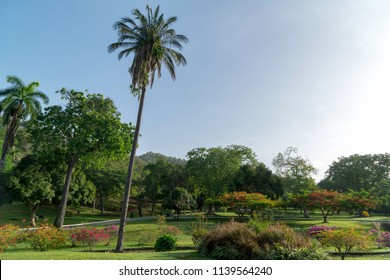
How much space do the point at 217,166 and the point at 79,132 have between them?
28285mm

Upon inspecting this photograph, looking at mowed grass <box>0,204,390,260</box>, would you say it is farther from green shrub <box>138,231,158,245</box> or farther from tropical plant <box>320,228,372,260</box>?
tropical plant <box>320,228,372,260</box>

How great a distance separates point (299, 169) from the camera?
5603cm

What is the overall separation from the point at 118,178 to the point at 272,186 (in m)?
26.6

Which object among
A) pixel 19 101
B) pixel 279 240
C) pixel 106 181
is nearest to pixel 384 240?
pixel 279 240

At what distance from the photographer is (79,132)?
2939 centimetres

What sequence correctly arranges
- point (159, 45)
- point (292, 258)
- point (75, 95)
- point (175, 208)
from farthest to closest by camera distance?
1. point (175, 208)
2. point (75, 95)
3. point (159, 45)
4. point (292, 258)

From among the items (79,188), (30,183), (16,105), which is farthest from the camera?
(79,188)

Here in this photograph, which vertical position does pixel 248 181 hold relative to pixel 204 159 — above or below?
below

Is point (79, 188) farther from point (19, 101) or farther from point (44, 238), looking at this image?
point (44, 238)

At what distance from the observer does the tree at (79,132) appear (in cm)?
2920

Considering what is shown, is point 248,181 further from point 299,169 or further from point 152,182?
point 152,182

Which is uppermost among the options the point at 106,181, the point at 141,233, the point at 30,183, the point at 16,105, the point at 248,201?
the point at 16,105

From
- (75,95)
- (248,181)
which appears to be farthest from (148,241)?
(248,181)

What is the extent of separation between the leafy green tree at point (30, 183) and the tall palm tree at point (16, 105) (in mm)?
3325
